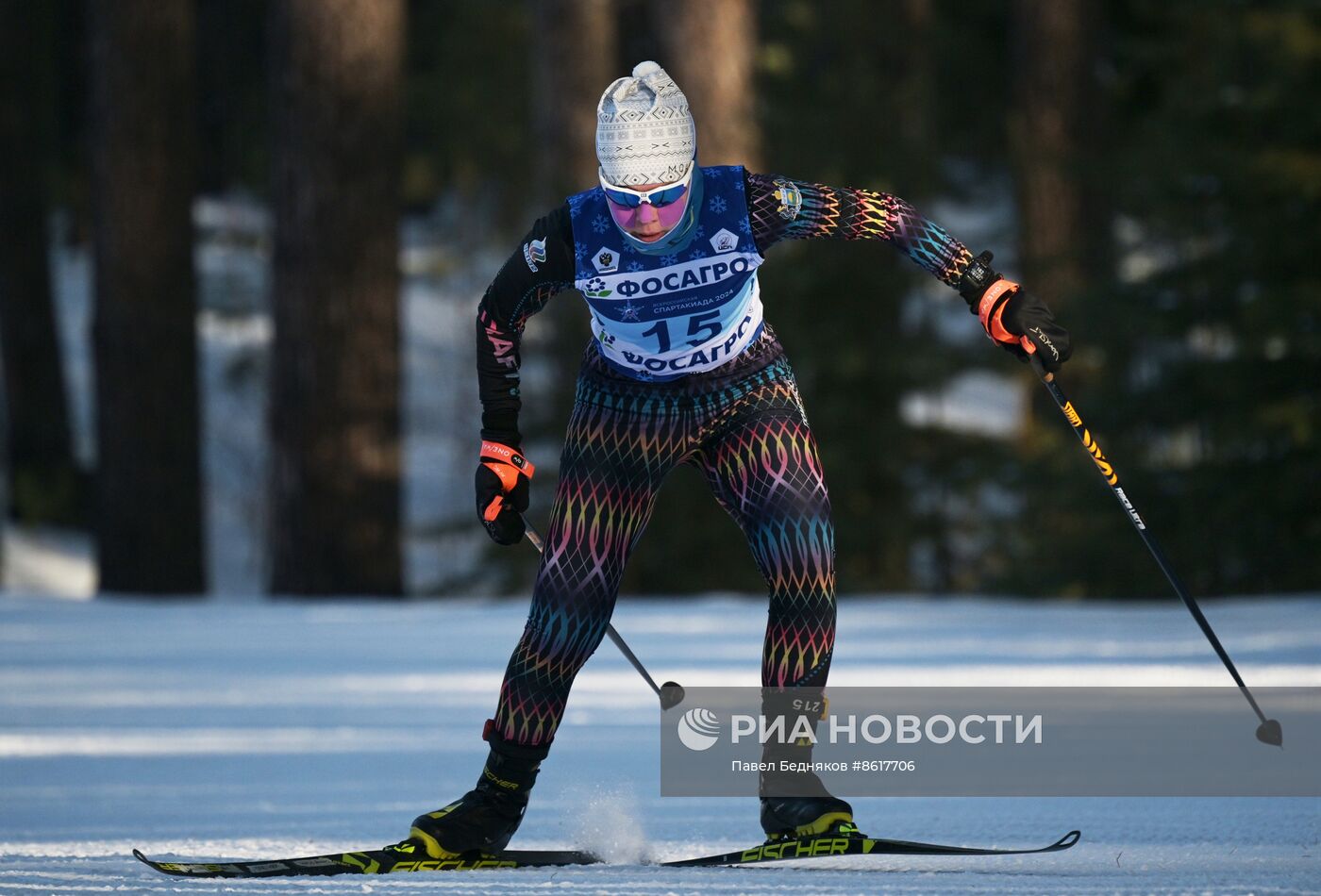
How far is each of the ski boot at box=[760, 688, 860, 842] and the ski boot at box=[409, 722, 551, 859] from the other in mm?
557

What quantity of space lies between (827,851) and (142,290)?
27.8 ft

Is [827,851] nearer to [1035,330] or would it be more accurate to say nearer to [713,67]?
[1035,330]

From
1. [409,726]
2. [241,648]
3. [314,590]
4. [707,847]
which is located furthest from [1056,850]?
[314,590]

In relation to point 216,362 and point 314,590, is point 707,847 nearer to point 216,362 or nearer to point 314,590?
point 314,590

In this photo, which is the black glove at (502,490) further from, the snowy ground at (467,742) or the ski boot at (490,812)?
the snowy ground at (467,742)

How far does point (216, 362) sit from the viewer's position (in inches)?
816

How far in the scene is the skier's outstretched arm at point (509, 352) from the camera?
408 centimetres

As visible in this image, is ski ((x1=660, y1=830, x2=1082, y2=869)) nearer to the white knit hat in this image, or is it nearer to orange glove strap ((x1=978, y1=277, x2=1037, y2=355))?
orange glove strap ((x1=978, y1=277, x2=1037, y2=355))

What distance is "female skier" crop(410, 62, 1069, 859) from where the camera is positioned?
402 centimetres

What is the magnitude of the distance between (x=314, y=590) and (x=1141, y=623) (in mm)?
4768

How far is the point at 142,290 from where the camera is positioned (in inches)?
446

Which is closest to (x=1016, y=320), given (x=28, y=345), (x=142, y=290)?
(x=142, y=290)

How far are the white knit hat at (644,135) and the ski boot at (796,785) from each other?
1.27 m

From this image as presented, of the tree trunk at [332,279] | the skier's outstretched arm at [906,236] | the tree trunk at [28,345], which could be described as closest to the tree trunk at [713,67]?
the tree trunk at [332,279]
